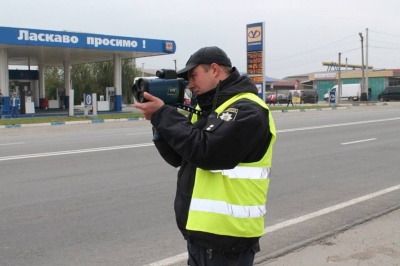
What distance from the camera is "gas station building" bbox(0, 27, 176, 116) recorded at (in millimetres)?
26078

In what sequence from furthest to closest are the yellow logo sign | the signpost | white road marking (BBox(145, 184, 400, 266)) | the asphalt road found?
the yellow logo sign < the signpost < the asphalt road < white road marking (BBox(145, 184, 400, 266))

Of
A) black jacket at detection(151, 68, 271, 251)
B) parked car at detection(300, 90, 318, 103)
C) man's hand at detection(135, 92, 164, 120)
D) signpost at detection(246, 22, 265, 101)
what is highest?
signpost at detection(246, 22, 265, 101)

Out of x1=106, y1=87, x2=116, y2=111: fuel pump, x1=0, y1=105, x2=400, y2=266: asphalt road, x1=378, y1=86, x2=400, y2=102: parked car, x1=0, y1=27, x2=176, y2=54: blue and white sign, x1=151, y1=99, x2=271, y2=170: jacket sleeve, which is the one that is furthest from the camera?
x1=378, y1=86, x2=400, y2=102: parked car

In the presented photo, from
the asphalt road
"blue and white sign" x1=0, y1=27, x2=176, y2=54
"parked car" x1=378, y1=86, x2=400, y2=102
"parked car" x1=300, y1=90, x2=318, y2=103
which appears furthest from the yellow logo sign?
"parked car" x1=378, y1=86, x2=400, y2=102

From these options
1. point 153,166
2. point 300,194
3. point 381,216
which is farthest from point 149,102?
point 153,166

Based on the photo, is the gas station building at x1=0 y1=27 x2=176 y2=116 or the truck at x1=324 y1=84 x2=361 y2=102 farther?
the truck at x1=324 y1=84 x2=361 y2=102

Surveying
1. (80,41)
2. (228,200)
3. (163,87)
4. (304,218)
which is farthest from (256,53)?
(228,200)

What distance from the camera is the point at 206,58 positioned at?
7.59 feet

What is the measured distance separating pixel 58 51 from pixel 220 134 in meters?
30.4

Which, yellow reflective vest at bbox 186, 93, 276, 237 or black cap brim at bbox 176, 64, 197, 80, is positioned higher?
black cap brim at bbox 176, 64, 197, 80

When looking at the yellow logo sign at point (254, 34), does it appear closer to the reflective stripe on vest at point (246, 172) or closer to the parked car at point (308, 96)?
the parked car at point (308, 96)

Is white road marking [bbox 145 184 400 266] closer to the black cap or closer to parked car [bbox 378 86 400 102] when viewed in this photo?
the black cap

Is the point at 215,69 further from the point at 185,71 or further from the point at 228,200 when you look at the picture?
the point at 228,200

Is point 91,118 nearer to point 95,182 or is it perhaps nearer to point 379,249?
point 95,182
